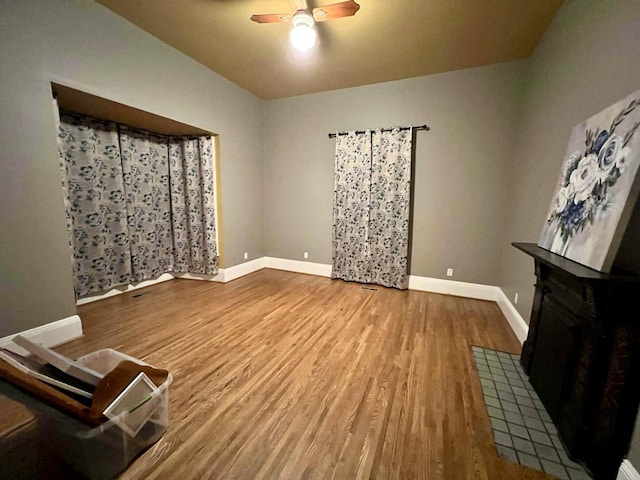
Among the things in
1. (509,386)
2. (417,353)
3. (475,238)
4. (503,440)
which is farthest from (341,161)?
(503,440)

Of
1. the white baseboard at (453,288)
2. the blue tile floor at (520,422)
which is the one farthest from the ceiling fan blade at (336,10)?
the white baseboard at (453,288)

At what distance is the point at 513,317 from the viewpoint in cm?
254

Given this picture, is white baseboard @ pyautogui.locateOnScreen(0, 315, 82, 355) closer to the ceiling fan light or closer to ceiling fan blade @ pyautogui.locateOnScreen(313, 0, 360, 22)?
the ceiling fan light

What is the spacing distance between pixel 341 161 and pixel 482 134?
1823mm

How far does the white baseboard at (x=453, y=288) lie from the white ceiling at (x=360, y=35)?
8.84 ft

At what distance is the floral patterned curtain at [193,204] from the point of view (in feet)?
11.8

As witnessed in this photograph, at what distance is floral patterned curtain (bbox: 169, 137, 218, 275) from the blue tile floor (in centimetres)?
347

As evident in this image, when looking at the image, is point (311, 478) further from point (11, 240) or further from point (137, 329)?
point (11, 240)

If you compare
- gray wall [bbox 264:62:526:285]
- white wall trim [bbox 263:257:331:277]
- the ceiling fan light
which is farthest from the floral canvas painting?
white wall trim [bbox 263:257:331:277]

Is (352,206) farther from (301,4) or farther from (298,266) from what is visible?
(301,4)

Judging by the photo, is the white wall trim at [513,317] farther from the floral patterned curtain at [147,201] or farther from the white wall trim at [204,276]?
the floral patterned curtain at [147,201]

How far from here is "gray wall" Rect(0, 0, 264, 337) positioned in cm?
179

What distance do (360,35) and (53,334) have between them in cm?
383

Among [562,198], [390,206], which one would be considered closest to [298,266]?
[390,206]
